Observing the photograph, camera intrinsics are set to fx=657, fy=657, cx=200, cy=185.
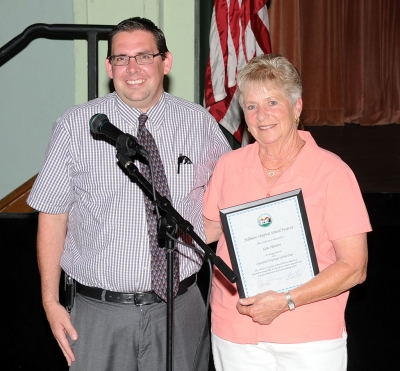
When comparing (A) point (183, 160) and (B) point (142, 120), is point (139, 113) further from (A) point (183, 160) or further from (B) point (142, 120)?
(A) point (183, 160)

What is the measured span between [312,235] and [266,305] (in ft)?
0.96

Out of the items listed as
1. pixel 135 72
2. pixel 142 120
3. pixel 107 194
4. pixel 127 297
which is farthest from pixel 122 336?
pixel 135 72

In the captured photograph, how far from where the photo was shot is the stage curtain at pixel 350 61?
845 centimetres

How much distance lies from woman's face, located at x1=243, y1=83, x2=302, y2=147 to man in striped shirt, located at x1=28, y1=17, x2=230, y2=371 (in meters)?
0.37

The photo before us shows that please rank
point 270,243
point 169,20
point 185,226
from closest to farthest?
point 185,226
point 270,243
point 169,20

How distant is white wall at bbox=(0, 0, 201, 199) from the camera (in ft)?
13.4

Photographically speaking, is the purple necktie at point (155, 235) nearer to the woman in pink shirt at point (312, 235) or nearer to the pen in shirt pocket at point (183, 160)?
the pen in shirt pocket at point (183, 160)

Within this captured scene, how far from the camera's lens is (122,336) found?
8.34 ft

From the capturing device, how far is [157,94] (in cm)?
261

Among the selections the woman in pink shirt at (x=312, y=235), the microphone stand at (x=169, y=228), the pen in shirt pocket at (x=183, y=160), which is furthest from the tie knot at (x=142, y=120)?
A: the microphone stand at (x=169, y=228)

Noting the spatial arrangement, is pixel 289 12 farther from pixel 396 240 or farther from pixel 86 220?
pixel 86 220

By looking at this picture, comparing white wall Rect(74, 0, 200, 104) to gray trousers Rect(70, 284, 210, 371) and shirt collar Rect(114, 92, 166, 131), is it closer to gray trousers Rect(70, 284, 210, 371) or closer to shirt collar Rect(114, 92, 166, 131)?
shirt collar Rect(114, 92, 166, 131)

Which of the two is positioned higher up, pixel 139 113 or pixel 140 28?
pixel 140 28

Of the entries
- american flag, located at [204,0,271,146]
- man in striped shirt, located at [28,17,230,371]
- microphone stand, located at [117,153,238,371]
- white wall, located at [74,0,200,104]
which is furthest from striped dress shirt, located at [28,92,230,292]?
american flag, located at [204,0,271,146]
